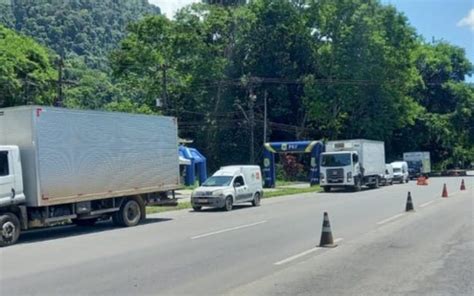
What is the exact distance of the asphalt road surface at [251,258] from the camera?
888 cm

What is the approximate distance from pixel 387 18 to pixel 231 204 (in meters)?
45.4

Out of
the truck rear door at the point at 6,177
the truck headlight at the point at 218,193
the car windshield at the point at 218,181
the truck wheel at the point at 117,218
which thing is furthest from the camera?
the car windshield at the point at 218,181

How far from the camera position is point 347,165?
38.6 m

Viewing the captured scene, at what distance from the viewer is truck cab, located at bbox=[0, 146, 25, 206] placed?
15758mm

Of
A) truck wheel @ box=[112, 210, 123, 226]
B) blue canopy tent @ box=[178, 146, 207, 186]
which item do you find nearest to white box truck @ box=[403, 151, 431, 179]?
blue canopy tent @ box=[178, 146, 207, 186]

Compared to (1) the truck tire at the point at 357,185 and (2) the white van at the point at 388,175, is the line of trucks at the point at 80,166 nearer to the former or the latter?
(1) the truck tire at the point at 357,185

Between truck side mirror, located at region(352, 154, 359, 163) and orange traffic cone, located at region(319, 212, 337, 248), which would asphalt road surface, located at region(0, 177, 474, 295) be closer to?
orange traffic cone, located at region(319, 212, 337, 248)

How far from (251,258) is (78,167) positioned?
8213 millimetres

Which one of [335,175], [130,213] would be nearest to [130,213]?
[130,213]

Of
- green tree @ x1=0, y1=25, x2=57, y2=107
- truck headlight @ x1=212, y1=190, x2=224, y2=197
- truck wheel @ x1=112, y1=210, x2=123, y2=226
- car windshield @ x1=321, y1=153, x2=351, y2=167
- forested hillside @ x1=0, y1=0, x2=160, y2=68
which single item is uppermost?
forested hillside @ x1=0, y1=0, x2=160, y2=68

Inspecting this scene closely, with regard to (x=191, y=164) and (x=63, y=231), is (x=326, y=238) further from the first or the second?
(x=191, y=164)

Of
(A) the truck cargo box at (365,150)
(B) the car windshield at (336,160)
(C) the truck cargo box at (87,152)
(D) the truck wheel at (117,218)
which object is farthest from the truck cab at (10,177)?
(A) the truck cargo box at (365,150)

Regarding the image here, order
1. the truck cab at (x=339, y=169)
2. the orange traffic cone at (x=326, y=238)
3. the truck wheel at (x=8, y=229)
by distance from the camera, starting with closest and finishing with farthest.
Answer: the orange traffic cone at (x=326, y=238), the truck wheel at (x=8, y=229), the truck cab at (x=339, y=169)

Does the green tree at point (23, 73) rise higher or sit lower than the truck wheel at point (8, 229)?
higher
